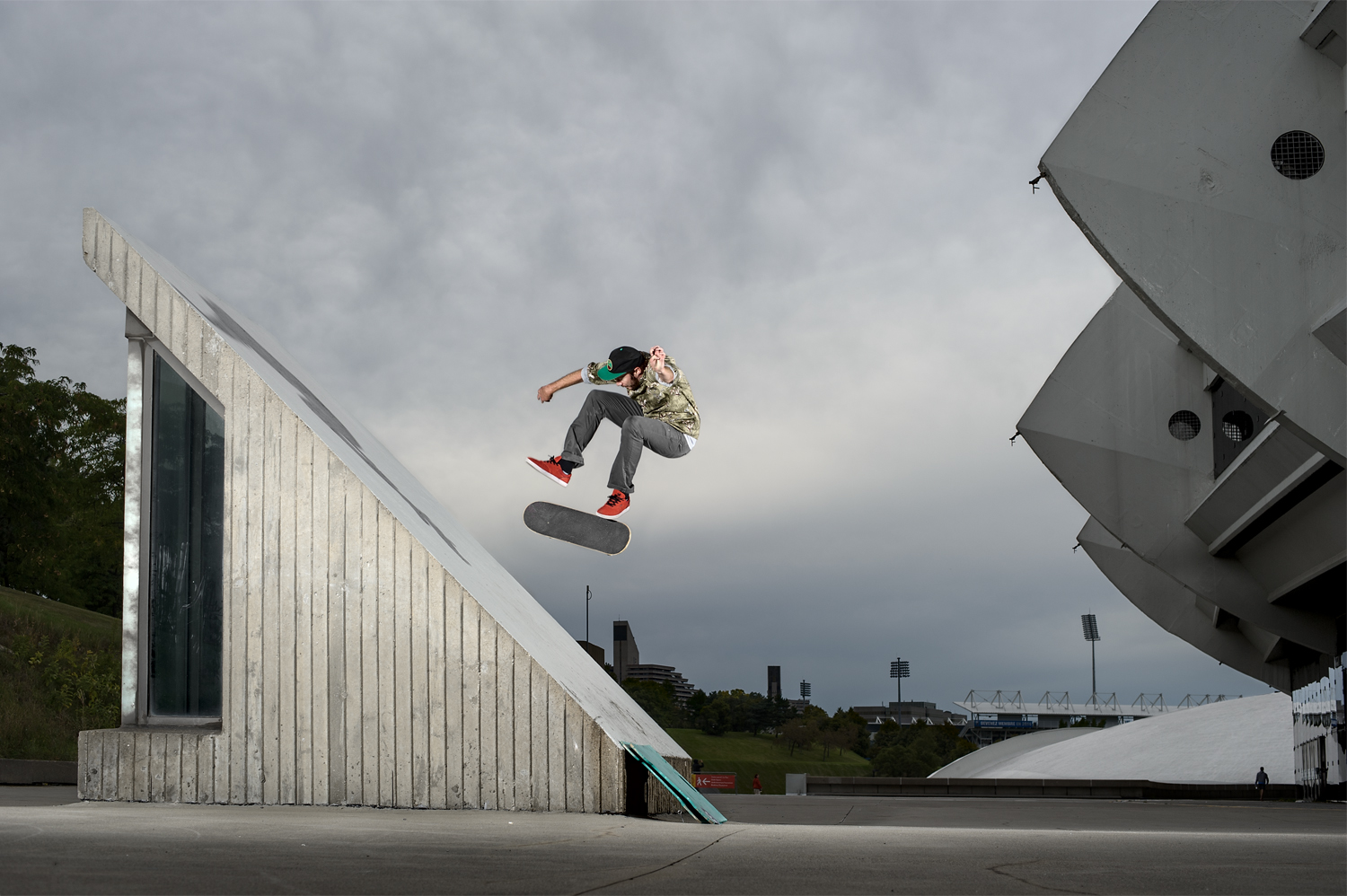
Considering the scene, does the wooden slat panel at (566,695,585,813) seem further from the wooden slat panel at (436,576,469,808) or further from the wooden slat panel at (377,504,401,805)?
the wooden slat panel at (377,504,401,805)

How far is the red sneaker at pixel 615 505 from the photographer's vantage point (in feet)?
33.4

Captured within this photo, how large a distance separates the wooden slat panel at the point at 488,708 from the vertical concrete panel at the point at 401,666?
83cm

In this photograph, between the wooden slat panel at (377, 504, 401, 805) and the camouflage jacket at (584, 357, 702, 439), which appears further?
the wooden slat panel at (377, 504, 401, 805)

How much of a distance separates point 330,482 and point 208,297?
504 cm

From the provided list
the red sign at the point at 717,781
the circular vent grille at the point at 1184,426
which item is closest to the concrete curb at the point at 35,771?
the red sign at the point at 717,781

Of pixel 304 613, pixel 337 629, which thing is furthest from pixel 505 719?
pixel 304 613

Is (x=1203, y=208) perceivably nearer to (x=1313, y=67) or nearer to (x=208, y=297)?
(x=1313, y=67)

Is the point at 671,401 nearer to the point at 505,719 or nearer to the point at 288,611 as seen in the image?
the point at 505,719

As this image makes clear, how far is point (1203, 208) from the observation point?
56.3ft

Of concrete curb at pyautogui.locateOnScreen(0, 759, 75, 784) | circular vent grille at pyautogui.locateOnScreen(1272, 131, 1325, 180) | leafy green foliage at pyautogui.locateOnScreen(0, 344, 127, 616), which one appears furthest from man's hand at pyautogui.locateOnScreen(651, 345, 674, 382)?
leafy green foliage at pyautogui.locateOnScreen(0, 344, 127, 616)

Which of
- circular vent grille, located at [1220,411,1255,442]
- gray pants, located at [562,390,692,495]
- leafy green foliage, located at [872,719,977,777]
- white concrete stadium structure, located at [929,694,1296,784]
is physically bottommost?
leafy green foliage, located at [872,719,977,777]

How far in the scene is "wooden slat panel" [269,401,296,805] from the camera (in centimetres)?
1125

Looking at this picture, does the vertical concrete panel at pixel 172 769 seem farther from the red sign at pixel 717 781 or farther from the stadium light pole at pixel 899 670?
the stadium light pole at pixel 899 670

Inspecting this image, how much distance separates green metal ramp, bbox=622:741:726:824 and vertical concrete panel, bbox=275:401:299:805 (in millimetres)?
3763
